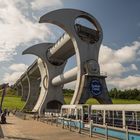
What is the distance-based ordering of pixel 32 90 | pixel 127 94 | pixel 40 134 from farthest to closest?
pixel 127 94 → pixel 32 90 → pixel 40 134

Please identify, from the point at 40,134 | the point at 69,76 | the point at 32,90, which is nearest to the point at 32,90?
the point at 32,90

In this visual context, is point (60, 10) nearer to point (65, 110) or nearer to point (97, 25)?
point (97, 25)

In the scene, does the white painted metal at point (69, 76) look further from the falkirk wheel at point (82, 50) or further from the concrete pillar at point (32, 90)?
the concrete pillar at point (32, 90)

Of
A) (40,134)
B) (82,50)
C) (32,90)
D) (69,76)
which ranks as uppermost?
(82,50)

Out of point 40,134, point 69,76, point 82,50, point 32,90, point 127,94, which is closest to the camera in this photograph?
point 40,134

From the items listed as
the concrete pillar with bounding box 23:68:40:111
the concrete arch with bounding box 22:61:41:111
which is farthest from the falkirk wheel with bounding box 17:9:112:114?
the concrete pillar with bounding box 23:68:40:111

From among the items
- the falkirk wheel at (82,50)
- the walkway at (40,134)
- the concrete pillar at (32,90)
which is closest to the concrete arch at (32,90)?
the concrete pillar at (32,90)

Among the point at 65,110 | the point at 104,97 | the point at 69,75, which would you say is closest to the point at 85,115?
the point at 65,110

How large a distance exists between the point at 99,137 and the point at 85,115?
1242cm

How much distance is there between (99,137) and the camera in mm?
22125

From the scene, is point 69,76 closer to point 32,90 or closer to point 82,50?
point 82,50

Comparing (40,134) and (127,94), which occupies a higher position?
(127,94)

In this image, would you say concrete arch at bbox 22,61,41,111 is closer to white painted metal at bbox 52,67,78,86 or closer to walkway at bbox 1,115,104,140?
white painted metal at bbox 52,67,78,86

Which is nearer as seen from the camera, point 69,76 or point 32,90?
point 69,76
